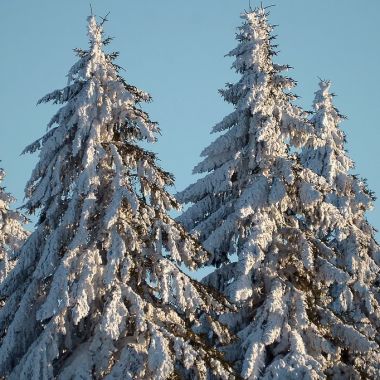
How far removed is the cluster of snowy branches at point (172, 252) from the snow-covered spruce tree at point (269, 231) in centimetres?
4

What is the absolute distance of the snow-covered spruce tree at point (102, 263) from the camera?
707 inches

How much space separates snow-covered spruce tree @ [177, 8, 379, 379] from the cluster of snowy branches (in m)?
0.04

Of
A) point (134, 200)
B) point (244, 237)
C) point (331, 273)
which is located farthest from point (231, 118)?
point (134, 200)

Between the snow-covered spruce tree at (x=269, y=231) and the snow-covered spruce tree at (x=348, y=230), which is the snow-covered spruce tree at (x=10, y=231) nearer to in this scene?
the snow-covered spruce tree at (x=269, y=231)

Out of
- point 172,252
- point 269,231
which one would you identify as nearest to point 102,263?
point 172,252

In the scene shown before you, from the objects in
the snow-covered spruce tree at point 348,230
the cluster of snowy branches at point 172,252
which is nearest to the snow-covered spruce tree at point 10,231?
the cluster of snowy branches at point 172,252

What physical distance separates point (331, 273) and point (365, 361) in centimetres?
267

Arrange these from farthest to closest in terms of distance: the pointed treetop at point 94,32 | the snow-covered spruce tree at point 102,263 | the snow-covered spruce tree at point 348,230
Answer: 1. the snow-covered spruce tree at point 348,230
2. the pointed treetop at point 94,32
3. the snow-covered spruce tree at point 102,263

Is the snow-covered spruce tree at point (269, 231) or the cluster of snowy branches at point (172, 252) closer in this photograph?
the cluster of snowy branches at point (172, 252)

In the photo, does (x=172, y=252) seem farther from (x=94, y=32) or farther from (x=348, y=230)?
(x=348, y=230)

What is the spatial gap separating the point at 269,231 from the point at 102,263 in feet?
20.0

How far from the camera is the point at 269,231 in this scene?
23672 mm

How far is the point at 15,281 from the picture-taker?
66.0 feet

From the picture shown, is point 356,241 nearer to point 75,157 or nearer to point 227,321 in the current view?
point 227,321
